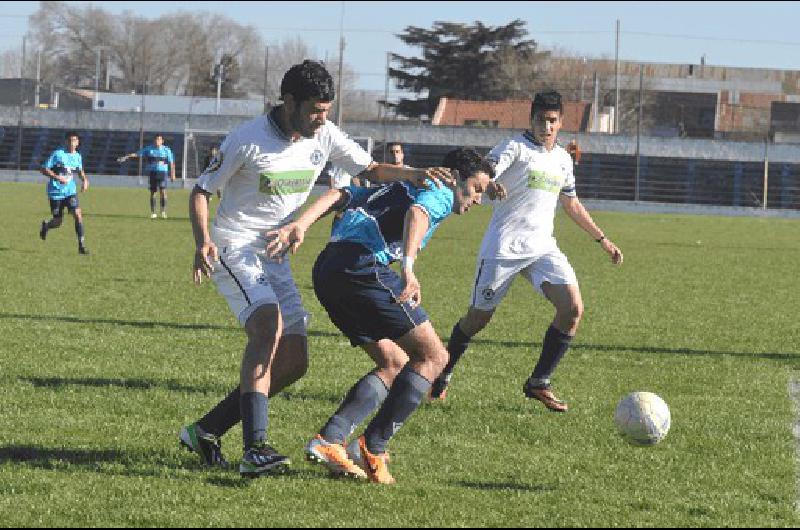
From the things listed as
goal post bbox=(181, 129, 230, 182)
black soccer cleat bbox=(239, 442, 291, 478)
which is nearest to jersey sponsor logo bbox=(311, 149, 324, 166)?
black soccer cleat bbox=(239, 442, 291, 478)

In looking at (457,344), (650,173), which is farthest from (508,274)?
(650,173)

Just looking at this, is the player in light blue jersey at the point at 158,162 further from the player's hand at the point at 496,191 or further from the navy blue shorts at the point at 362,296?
the navy blue shorts at the point at 362,296

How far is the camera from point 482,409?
8.31m

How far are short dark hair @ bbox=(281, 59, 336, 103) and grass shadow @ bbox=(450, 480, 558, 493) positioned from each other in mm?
1859

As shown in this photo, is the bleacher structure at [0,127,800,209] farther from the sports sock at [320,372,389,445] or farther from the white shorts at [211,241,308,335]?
the sports sock at [320,372,389,445]

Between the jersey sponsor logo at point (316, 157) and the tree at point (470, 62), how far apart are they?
76719 mm

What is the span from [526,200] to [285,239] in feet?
9.68

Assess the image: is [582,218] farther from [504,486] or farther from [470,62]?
[470,62]

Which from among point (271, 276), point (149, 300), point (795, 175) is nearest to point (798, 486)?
point (271, 276)

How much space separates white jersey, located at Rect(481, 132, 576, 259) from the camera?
8.73 m

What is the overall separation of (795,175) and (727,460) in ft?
158

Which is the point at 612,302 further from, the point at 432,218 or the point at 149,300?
the point at 432,218

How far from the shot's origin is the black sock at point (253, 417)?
6133 mm

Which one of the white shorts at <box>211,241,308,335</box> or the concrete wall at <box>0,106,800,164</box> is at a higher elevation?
the concrete wall at <box>0,106,800,164</box>
